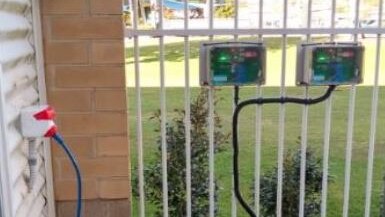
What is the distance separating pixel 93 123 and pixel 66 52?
0.95 ft

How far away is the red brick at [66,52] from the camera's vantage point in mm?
1994

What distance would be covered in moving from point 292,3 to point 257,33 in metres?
0.39

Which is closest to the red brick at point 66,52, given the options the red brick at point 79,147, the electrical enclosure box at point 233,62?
the red brick at point 79,147

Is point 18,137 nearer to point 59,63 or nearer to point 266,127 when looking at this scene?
point 59,63

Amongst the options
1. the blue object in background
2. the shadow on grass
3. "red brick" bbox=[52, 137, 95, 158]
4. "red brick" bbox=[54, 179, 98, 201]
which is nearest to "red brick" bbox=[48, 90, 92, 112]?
"red brick" bbox=[52, 137, 95, 158]

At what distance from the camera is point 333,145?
5391 mm

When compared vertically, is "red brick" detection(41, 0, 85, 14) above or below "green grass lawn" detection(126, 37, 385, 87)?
above

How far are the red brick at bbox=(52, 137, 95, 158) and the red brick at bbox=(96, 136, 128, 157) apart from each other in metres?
0.03

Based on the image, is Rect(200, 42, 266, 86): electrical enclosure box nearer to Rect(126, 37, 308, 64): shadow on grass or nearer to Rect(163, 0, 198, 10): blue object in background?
Rect(126, 37, 308, 64): shadow on grass

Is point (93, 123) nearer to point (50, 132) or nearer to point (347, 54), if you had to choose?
point (50, 132)

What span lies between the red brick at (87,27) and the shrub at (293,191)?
1.24 metres

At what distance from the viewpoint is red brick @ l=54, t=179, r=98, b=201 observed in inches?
82.9

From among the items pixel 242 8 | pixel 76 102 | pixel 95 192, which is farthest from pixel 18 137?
pixel 242 8

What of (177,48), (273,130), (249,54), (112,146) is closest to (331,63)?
(249,54)
